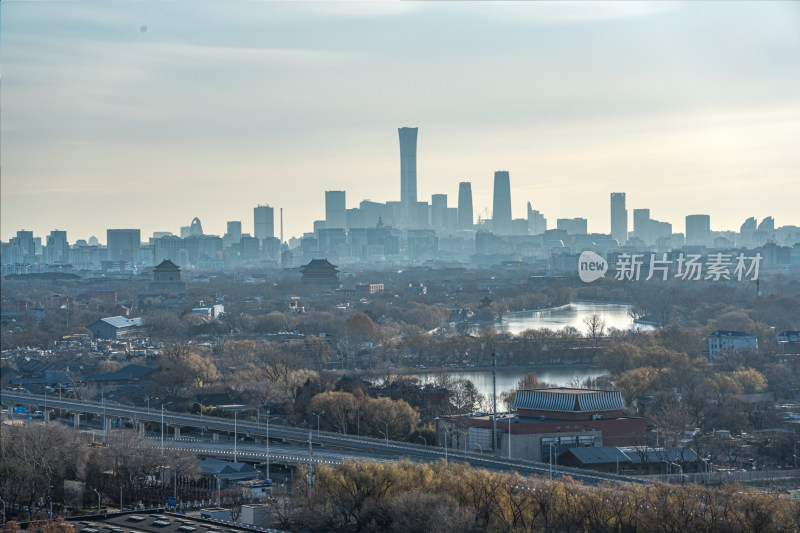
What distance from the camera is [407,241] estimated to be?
8462 cm

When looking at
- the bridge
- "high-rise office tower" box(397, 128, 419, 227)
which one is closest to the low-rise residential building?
the bridge

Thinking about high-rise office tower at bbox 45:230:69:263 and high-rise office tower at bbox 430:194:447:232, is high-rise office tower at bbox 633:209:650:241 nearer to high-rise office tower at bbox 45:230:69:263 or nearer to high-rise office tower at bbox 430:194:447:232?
high-rise office tower at bbox 430:194:447:232

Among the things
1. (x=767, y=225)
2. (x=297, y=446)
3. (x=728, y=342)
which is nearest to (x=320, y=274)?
(x=728, y=342)

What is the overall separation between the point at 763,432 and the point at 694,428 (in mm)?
728

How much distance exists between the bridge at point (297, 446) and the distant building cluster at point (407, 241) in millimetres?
39417

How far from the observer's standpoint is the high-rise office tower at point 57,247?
236 feet

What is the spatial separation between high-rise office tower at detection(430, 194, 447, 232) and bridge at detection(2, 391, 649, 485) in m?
85.6

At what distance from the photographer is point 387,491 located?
8.48m

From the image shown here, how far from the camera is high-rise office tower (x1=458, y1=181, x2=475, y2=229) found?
99.9 m

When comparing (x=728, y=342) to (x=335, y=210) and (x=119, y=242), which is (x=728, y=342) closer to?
(x=119, y=242)

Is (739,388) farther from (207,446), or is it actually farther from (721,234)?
(721,234)
